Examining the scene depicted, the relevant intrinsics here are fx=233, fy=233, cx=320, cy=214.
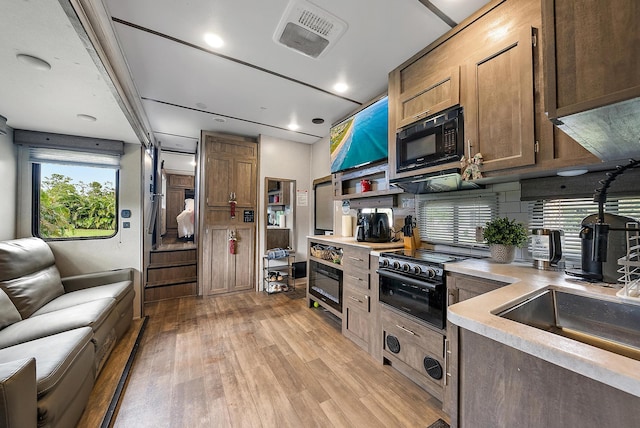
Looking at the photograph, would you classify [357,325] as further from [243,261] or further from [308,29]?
[308,29]

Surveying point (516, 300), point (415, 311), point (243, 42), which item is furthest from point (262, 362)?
point (243, 42)

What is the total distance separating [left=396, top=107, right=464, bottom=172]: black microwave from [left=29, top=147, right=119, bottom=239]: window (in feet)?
10.7

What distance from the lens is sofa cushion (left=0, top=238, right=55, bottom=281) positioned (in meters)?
1.85

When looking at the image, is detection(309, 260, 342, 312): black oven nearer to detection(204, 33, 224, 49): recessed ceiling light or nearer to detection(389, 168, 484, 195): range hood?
detection(389, 168, 484, 195): range hood

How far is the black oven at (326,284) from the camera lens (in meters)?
2.62

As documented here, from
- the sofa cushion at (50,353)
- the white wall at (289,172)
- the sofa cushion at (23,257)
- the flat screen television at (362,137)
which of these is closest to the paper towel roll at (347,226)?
the flat screen television at (362,137)

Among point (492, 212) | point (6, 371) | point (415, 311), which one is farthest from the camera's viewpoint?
point (492, 212)

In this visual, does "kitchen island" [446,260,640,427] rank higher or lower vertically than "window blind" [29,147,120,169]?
lower

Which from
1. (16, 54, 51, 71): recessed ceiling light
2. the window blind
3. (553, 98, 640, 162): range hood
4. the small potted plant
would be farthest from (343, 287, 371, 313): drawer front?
the window blind

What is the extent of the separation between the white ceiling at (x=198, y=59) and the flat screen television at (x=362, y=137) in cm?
22

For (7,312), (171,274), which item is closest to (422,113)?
(7,312)

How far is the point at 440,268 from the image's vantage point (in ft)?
5.16

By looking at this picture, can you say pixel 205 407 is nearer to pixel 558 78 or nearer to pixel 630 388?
pixel 630 388

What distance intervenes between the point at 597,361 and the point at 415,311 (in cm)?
129
